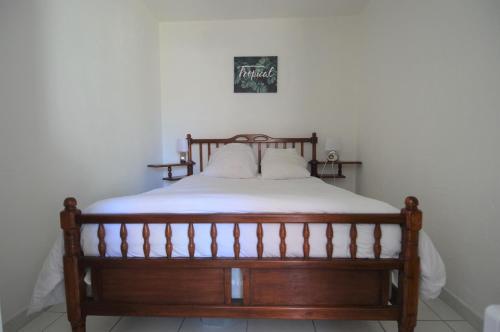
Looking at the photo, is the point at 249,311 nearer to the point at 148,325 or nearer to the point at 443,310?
the point at 148,325

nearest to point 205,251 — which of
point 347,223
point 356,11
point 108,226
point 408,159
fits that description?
point 108,226

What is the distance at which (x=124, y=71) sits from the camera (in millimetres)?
2311

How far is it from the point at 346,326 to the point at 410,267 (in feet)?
1.89

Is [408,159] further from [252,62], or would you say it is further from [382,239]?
[252,62]

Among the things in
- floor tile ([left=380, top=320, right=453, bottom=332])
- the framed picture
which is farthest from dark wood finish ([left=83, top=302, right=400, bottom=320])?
the framed picture

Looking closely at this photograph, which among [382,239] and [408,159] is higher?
[408,159]

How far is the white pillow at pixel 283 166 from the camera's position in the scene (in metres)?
2.36

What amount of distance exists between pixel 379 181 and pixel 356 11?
6.72ft

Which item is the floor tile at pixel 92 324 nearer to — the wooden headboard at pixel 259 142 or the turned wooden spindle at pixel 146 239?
the turned wooden spindle at pixel 146 239

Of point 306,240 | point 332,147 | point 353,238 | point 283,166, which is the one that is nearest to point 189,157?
point 283,166

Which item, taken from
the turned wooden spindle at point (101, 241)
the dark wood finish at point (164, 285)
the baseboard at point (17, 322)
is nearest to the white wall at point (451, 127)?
the dark wood finish at point (164, 285)

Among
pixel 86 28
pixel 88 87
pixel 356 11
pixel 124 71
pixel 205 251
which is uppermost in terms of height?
pixel 356 11

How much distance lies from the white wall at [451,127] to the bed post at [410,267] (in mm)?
598

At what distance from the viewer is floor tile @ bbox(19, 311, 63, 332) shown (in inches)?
52.3
